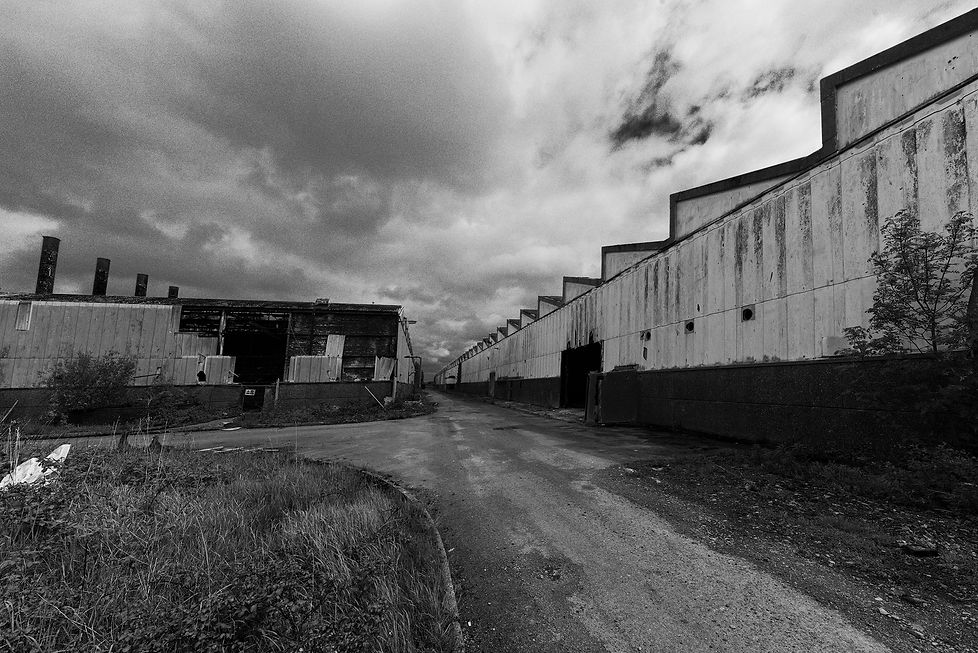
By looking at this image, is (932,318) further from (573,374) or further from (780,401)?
(573,374)

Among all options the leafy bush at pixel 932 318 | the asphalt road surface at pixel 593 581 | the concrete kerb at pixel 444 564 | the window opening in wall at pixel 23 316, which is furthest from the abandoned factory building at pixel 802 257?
the window opening in wall at pixel 23 316

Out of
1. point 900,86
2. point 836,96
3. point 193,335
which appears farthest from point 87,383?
point 900,86

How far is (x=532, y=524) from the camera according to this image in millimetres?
4457

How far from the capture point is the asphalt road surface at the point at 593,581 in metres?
2.56

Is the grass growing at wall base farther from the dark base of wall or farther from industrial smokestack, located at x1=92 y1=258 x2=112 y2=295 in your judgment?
industrial smokestack, located at x1=92 y1=258 x2=112 y2=295

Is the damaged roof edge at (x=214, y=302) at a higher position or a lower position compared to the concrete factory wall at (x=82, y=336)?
higher

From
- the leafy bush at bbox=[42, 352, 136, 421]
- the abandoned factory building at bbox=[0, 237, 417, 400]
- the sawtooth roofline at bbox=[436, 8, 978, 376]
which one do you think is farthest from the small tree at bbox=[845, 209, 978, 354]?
the leafy bush at bbox=[42, 352, 136, 421]

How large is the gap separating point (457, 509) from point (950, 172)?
861cm

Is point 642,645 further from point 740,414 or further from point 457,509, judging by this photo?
point 740,414

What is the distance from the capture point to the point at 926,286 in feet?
17.2

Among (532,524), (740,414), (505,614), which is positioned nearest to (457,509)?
(532,524)

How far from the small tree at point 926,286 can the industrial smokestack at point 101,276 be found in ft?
109

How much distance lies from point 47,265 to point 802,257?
34.6 meters

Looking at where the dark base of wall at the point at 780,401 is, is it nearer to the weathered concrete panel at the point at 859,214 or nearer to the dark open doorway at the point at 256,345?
the weathered concrete panel at the point at 859,214
